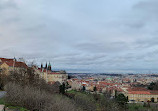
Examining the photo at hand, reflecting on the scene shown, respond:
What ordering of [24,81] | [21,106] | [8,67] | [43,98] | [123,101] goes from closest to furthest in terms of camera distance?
[43,98]
[21,106]
[24,81]
[123,101]
[8,67]

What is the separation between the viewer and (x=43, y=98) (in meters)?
11.6

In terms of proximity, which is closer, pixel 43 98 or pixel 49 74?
pixel 43 98

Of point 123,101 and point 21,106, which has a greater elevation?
point 21,106

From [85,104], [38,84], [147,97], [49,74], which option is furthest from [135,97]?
[38,84]

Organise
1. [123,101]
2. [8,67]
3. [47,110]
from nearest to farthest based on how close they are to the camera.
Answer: [47,110]
[123,101]
[8,67]

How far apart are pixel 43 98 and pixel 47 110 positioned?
222 cm

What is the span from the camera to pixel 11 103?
12.9m

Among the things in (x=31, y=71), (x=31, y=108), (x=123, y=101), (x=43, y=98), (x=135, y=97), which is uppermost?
(x=31, y=71)

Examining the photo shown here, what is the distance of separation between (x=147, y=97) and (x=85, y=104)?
51.9 m

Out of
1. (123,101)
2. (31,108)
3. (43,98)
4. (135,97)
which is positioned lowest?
(135,97)

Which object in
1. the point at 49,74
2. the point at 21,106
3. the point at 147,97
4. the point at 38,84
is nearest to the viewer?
the point at 21,106

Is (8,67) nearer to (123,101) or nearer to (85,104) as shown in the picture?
(85,104)

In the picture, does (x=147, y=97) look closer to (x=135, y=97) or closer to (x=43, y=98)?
(x=135, y=97)

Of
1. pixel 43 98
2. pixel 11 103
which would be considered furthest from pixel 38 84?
pixel 43 98
